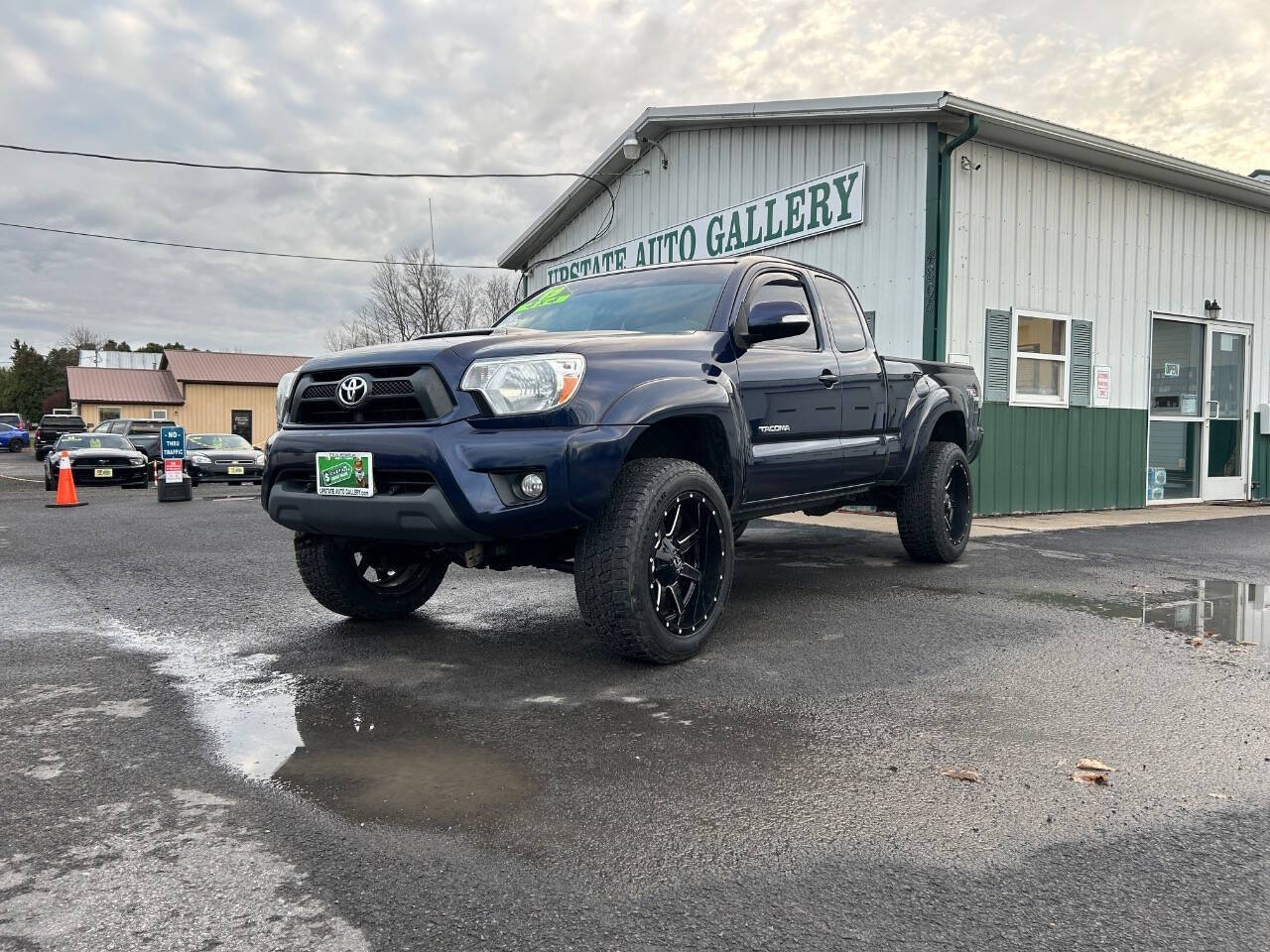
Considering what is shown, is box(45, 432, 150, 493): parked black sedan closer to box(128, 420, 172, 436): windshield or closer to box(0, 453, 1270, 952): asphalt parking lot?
box(128, 420, 172, 436): windshield

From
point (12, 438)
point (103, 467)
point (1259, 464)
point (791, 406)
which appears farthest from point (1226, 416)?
point (12, 438)

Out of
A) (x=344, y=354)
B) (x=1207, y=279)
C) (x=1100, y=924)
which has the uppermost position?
(x=1207, y=279)

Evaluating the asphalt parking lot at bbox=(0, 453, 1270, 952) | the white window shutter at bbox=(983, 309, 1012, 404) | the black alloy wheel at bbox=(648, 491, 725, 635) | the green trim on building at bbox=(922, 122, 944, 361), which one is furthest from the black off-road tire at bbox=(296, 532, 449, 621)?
the white window shutter at bbox=(983, 309, 1012, 404)

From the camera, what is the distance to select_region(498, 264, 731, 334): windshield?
5.16 meters

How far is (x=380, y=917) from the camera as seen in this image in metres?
2.15

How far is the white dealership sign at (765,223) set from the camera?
38.4ft

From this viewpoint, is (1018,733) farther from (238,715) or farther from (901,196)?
(901,196)

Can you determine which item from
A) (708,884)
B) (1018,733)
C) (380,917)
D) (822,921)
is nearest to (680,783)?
(708,884)

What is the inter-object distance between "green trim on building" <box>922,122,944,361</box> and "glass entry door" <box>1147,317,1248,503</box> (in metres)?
4.29

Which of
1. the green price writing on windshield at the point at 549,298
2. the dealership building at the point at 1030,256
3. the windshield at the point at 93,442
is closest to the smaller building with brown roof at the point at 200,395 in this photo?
the windshield at the point at 93,442

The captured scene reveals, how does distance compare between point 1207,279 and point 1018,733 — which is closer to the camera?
point 1018,733

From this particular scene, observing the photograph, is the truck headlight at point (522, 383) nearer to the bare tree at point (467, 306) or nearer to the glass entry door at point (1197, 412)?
the glass entry door at point (1197, 412)

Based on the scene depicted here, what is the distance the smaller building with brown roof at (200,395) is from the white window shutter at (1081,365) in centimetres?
4634

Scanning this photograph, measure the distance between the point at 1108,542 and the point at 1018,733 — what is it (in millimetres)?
6311
